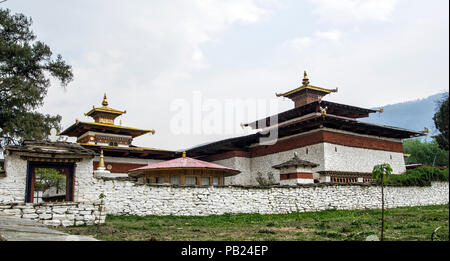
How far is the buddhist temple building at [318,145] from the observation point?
22938mm

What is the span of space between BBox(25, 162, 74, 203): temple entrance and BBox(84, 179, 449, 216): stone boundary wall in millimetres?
892

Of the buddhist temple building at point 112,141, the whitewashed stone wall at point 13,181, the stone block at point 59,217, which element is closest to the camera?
Answer: the stone block at point 59,217

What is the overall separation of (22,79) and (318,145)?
63.5ft

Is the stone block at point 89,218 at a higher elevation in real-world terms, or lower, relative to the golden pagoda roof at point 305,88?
lower

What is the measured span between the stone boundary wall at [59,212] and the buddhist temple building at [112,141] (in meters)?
16.0

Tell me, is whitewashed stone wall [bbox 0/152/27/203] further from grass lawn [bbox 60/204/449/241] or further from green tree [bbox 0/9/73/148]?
green tree [bbox 0/9/73/148]

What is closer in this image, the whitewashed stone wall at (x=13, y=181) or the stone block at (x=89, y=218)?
the stone block at (x=89, y=218)

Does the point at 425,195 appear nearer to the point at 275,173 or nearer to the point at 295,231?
the point at 275,173

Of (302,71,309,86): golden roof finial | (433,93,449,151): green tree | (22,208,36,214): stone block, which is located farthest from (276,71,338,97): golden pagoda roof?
(22,208,36,214): stone block

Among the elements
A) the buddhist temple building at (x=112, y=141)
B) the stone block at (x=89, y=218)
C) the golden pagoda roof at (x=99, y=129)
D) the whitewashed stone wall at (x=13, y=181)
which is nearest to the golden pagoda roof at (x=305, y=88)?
the buddhist temple building at (x=112, y=141)

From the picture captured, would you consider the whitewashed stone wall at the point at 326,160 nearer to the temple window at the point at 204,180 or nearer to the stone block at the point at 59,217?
the temple window at the point at 204,180

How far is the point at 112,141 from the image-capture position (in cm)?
3281

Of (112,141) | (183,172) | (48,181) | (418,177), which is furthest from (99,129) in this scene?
(418,177)
